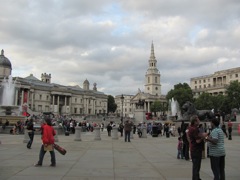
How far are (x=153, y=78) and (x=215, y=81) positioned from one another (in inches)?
2084

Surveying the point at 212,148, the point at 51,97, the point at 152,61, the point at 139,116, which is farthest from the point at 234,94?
the point at 152,61

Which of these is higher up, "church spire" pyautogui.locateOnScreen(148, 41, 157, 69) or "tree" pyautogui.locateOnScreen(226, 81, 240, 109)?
"church spire" pyautogui.locateOnScreen(148, 41, 157, 69)

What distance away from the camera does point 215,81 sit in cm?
13125

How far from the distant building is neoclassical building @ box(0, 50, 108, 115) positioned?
172 ft

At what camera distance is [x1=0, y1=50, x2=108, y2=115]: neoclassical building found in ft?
380

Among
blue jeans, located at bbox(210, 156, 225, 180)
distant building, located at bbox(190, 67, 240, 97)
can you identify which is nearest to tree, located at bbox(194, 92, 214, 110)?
distant building, located at bbox(190, 67, 240, 97)

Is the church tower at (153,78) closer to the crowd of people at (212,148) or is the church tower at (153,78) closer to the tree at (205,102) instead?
the tree at (205,102)

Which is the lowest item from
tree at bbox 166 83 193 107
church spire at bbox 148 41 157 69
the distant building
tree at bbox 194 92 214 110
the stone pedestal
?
the stone pedestal

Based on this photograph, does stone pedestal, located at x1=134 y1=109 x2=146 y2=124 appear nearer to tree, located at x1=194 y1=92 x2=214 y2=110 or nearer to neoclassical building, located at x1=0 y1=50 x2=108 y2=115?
tree, located at x1=194 y1=92 x2=214 y2=110

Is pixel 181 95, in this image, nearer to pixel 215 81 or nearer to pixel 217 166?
pixel 215 81

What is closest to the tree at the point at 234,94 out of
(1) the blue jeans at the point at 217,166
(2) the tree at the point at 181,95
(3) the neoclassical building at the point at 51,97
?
(2) the tree at the point at 181,95

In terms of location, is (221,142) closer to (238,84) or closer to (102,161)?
(102,161)

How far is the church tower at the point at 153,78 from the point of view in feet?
588

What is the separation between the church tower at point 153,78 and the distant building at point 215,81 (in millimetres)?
36365
